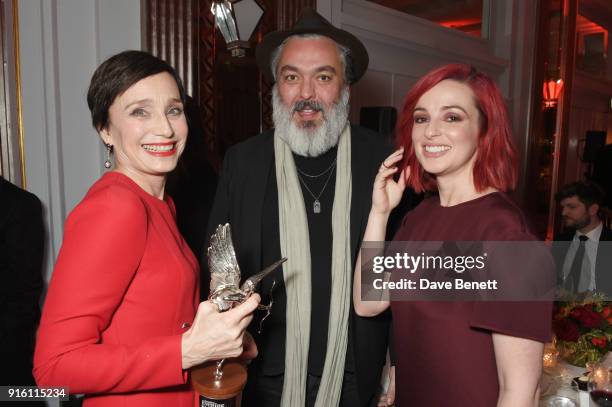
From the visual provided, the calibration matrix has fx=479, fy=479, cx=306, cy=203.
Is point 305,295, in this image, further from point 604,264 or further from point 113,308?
point 604,264

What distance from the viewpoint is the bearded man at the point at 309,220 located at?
2.16 m

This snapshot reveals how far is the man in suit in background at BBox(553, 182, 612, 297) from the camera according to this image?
161 inches

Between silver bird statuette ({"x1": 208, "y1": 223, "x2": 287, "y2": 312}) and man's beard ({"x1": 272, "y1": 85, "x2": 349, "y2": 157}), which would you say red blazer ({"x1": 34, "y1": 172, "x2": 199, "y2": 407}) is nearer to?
silver bird statuette ({"x1": 208, "y1": 223, "x2": 287, "y2": 312})

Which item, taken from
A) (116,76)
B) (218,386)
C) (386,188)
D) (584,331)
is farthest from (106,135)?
(584,331)

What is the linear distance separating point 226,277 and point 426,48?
5.11 metres

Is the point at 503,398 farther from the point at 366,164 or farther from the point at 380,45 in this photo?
the point at 380,45

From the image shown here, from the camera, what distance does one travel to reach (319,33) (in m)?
2.39

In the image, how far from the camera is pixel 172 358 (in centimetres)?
118

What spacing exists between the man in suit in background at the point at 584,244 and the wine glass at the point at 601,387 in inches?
97.9

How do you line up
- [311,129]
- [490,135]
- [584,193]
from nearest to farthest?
[490,135]
[311,129]
[584,193]

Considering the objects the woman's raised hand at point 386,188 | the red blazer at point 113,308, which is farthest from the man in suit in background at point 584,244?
the red blazer at point 113,308

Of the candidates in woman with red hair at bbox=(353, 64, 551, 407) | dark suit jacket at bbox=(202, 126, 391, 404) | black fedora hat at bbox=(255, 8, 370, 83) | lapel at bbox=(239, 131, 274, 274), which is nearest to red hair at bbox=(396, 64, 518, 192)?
woman with red hair at bbox=(353, 64, 551, 407)

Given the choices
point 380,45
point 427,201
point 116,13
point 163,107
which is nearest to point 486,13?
point 380,45

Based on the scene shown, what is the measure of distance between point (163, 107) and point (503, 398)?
1301 mm
